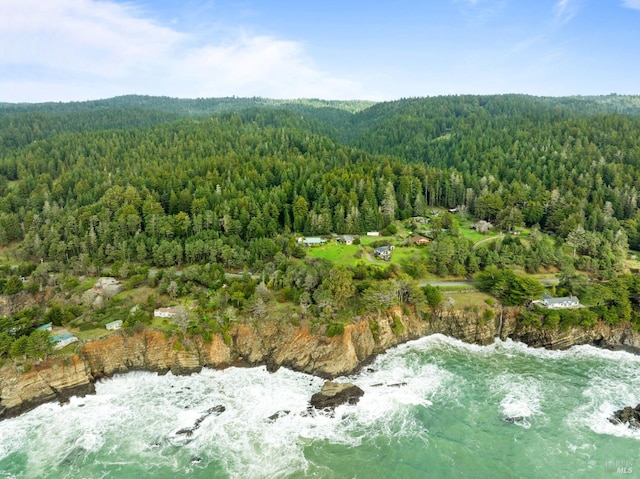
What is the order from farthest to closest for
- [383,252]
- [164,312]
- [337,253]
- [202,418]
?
[337,253] → [383,252] → [164,312] → [202,418]

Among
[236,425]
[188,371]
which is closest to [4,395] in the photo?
[188,371]

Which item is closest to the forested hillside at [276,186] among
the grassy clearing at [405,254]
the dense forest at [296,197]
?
the dense forest at [296,197]

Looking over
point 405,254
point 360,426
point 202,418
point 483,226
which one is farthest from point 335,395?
point 483,226

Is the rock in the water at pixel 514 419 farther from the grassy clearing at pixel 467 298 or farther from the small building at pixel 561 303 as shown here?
the small building at pixel 561 303

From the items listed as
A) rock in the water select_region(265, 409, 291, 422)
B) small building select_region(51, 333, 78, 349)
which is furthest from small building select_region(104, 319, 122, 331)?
rock in the water select_region(265, 409, 291, 422)

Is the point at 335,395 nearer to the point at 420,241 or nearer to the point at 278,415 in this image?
the point at 278,415
